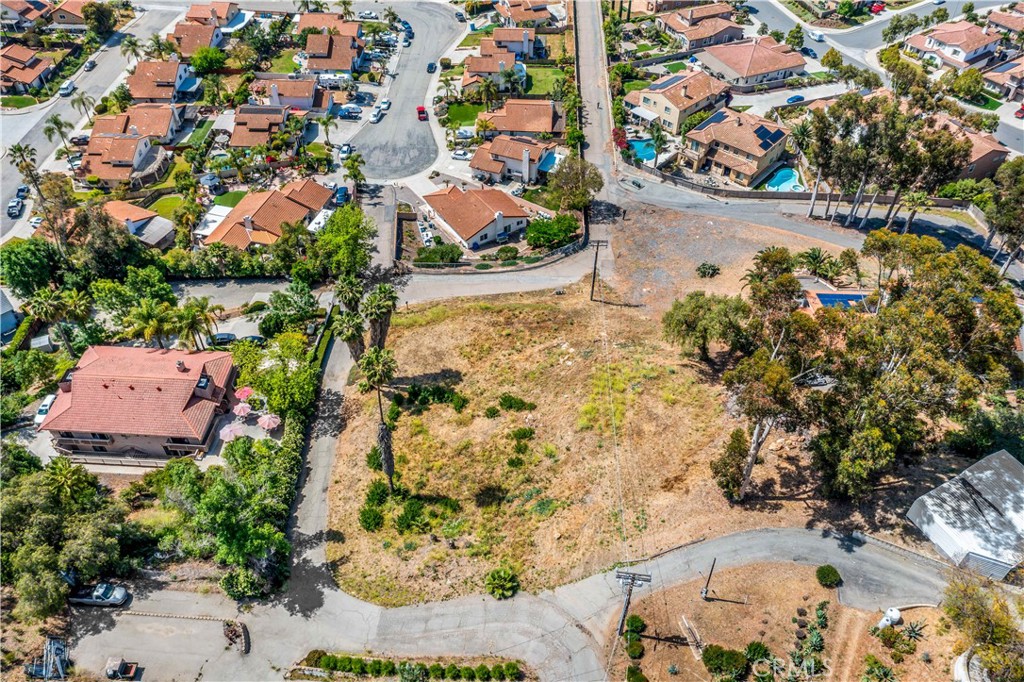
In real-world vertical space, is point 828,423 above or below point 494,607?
above

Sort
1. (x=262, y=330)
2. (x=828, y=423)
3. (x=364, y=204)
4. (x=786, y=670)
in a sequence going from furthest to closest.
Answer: (x=364, y=204)
(x=262, y=330)
(x=828, y=423)
(x=786, y=670)

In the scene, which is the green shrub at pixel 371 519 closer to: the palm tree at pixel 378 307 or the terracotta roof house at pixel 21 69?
the palm tree at pixel 378 307

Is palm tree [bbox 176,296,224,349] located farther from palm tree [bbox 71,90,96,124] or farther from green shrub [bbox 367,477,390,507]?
palm tree [bbox 71,90,96,124]

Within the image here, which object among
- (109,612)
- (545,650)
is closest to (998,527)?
(545,650)

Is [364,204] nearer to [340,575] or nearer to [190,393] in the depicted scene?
[190,393]

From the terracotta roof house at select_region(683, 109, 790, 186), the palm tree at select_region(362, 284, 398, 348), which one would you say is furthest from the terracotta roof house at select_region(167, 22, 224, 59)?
the palm tree at select_region(362, 284, 398, 348)

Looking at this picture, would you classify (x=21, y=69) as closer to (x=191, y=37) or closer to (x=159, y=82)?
(x=159, y=82)

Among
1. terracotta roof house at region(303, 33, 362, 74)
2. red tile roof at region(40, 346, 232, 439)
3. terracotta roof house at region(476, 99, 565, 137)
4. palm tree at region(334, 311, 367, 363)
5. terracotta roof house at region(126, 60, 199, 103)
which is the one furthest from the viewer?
terracotta roof house at region(303, 33, 362, 74)
